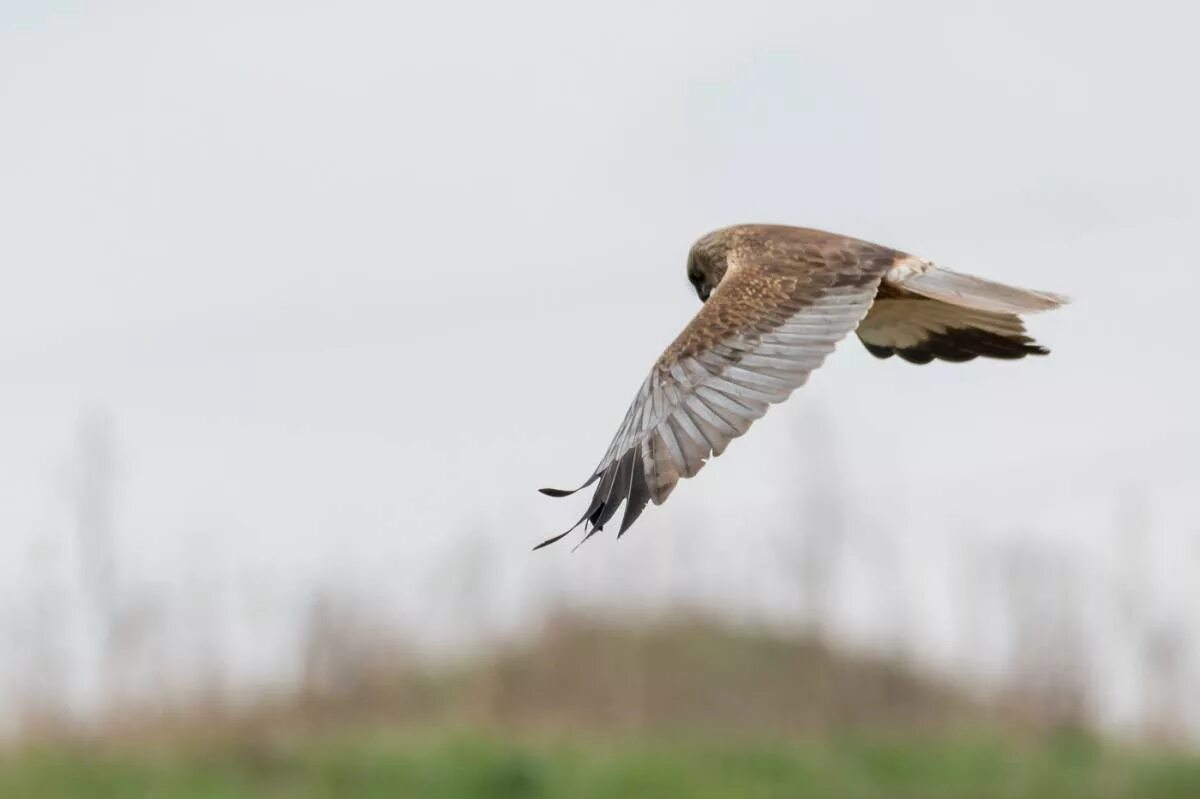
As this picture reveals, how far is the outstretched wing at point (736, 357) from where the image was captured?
15.1 feet

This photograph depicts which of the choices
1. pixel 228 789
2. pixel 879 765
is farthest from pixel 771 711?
pixel 228 789

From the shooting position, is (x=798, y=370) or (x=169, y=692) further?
(x=169, y=692)

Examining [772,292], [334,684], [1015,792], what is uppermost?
[772,292]

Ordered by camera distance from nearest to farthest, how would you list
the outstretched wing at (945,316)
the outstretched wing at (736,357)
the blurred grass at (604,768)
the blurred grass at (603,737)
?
the outstretched wing at (736,357) → the outstretched wing at (945,316) → the blurred grass at (604,768) → the blurred grass at (603,737)

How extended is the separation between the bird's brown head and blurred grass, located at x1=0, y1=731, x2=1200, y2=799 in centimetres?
1106

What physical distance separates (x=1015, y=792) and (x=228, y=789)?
20.7ft

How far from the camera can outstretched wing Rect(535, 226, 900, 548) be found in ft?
15.1

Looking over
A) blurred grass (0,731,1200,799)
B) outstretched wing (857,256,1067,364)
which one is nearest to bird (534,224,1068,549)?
outstretched wing (857,256,1067,364)

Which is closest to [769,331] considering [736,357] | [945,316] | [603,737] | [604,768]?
[736,357]

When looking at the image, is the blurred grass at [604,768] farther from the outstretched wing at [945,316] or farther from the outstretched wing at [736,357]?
the outstretched wing at [736,357]

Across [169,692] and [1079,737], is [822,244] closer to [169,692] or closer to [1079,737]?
[169,692]

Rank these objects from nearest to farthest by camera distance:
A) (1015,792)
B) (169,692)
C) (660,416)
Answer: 1. (660,416)
2. (169,692)
3. (1015,792)

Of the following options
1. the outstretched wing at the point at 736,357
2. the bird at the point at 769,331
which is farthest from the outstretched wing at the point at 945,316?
the outstretched wing at the point at 736,357

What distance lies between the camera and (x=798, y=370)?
16.1 ft
